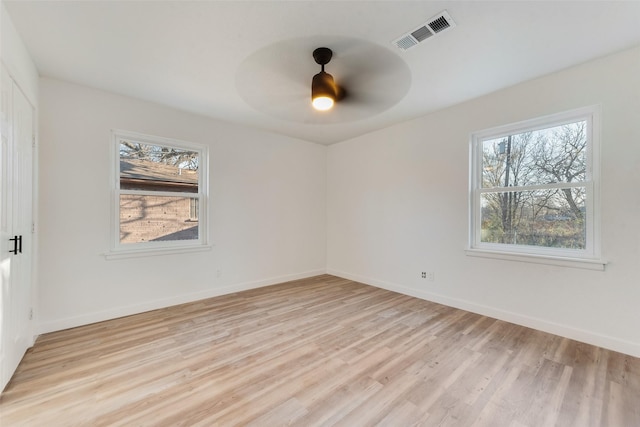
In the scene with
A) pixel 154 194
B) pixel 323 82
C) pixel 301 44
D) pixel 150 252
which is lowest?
pixel 150 252

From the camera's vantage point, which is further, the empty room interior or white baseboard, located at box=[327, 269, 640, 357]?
white baseboard, located at box=[327, 269, 640, 357]

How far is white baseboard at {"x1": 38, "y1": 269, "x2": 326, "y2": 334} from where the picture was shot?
2697 millimetres

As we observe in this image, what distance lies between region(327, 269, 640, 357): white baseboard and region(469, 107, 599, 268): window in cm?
66

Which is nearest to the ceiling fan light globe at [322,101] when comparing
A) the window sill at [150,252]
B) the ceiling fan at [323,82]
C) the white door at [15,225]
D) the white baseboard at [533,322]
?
the ceiling fan at [323,82]

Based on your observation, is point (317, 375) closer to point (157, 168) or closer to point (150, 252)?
point (150, 252)

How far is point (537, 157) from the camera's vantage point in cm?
286

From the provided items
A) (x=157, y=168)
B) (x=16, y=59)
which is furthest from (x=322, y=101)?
(x=157, y=168)

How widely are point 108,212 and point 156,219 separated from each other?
49 centimetres

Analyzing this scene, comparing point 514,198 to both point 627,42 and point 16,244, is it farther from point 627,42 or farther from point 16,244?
point 16,244

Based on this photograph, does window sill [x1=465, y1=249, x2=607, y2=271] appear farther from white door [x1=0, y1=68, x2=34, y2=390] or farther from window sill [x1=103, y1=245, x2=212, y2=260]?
white door [x1=0, y1=68, x2=34, y2=390]

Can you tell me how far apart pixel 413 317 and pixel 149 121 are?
12.7ft

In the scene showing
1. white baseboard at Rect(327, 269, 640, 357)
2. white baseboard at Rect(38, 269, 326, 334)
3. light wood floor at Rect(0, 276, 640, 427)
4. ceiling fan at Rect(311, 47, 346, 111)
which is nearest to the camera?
light wood floor at Rect(0, 276, 640, 427)

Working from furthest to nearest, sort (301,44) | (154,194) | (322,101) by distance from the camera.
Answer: (154,194) → (322,101) → (301,44)

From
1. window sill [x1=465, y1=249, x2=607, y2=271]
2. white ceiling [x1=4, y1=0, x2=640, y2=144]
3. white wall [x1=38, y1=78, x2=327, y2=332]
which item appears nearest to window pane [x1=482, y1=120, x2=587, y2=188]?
white ceiling [x1=4, y1=0, x2=640, y2=144]
